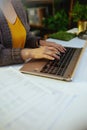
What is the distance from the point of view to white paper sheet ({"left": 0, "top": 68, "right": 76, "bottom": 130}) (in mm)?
556

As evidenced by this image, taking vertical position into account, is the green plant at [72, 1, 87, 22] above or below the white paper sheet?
above

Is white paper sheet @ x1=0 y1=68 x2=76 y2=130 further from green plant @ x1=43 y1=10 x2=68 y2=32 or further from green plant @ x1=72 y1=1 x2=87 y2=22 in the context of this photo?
green plant @ x1=43 y1=10 x2=68 y2=32

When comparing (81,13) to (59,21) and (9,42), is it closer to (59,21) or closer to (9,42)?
(59,21)

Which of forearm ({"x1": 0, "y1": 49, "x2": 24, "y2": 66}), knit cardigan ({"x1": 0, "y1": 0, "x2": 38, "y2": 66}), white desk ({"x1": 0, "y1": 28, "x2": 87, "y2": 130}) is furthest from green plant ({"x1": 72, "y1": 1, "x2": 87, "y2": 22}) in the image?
forearm ({"x1": 0, "y1": 49, "x2": 24, "y2": 66})

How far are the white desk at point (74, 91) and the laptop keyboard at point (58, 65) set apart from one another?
4cm

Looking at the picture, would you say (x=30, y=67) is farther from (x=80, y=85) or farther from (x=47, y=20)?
(x=47, y=20)

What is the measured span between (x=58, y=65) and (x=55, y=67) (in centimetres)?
2

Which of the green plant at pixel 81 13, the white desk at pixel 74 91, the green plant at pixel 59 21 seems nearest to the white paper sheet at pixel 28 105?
the white desk at pixel 74 91

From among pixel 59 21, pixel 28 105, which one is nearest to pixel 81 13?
pixel 59 21

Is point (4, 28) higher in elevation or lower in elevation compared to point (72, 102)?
higher

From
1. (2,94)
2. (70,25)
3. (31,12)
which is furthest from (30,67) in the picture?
(31,12)

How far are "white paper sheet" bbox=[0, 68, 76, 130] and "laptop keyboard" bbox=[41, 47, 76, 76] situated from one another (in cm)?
11

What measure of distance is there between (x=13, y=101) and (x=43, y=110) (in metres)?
0.12

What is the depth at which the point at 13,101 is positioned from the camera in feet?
2.14
